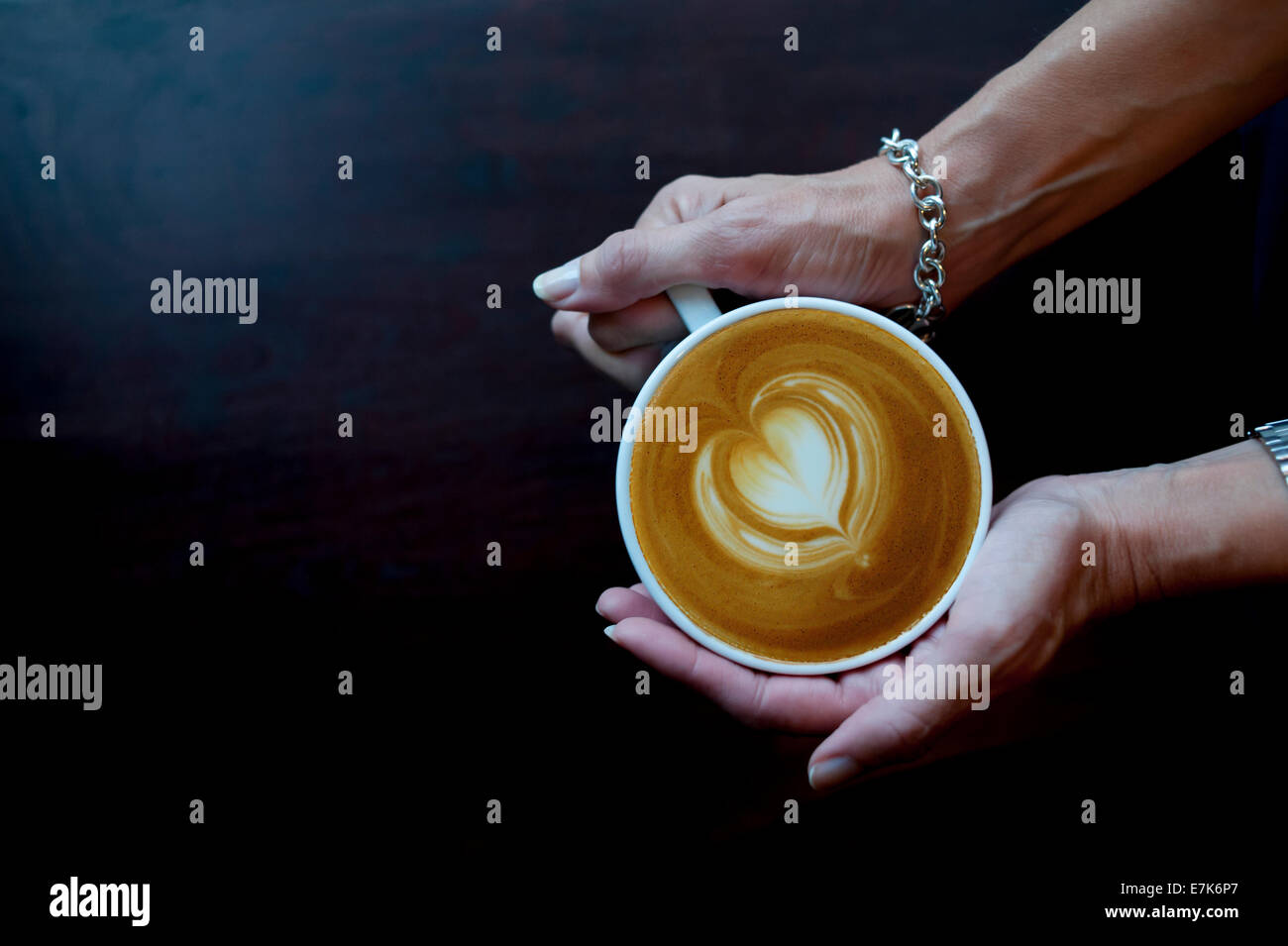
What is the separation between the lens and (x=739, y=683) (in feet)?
2.48

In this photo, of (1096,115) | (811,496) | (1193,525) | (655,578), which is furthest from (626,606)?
(1096,115)

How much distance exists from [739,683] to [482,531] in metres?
0.44

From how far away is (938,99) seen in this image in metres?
1.09

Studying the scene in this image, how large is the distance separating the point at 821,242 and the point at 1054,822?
0.78m

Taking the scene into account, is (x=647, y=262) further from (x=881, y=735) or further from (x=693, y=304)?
(x=881, y=735)

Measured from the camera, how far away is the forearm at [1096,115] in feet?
2.77

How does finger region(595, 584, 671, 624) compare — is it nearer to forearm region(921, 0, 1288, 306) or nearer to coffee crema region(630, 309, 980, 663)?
coffee crema region(630, 309, 980, 663)

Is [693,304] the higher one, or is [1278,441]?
[693,304]

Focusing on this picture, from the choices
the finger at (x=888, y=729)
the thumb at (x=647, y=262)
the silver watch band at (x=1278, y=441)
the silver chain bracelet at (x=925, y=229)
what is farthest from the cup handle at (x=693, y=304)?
the silver watch band at (x=1278, y=441)

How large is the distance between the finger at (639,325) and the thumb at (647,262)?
19mm

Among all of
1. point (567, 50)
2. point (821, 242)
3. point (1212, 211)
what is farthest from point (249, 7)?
point (1212, 211)

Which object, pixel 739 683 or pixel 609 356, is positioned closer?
pixel 739 683

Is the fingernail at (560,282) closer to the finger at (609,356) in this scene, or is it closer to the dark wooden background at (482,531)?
the finger at (609,356)

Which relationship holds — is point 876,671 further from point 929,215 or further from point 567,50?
point 567,50
